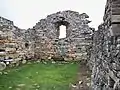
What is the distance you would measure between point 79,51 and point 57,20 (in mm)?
2647

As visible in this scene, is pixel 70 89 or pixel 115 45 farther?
pixel 70 89

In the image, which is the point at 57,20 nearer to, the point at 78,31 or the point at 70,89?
the point at 78,31

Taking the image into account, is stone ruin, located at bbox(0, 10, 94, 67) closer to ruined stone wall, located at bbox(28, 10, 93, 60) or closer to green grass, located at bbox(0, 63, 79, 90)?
ruined stone wall, located at bbox(28, 10, 93, 60)

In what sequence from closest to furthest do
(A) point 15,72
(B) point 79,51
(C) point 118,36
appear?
(C) point 118,36, (A) point 15,72, (B) point 79,51

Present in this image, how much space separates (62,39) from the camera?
17.8 metres

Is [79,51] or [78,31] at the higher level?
[78,31]

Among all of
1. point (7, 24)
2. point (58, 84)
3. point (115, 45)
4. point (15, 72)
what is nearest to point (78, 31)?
point (7, 24)

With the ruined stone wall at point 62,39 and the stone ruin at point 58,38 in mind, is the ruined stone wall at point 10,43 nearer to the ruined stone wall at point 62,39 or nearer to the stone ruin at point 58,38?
the stone ruin at point 58,38

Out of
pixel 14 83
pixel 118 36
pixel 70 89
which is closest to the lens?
pixel 118 36

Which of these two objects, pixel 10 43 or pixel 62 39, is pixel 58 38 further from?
pixel 10 43

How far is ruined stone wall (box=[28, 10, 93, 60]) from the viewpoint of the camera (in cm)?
1745

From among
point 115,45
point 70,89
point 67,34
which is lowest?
point 70,89

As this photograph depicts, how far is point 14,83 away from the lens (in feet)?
30.6

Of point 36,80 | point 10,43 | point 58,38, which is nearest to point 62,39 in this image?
point 58,38
